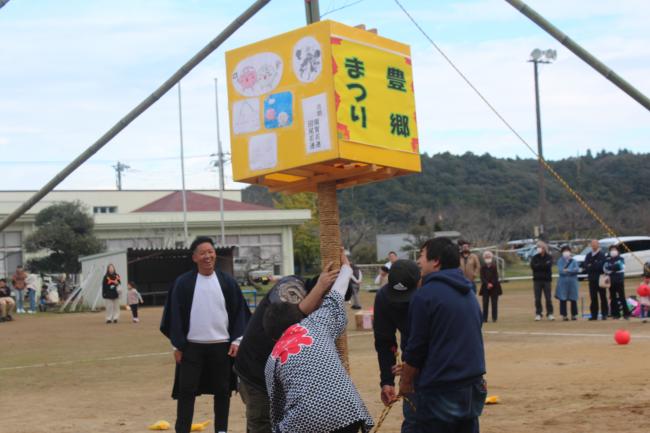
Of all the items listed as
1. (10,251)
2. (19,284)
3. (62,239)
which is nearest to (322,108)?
(19,284)

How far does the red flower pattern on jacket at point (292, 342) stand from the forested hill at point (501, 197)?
186 ft

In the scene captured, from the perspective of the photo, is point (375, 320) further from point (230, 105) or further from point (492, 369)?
point (492, 369)

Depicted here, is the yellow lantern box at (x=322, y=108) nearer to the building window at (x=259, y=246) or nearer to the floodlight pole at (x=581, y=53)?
the floodlight pole at (x=581, y=53)

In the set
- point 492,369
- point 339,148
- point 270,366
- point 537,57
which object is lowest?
point 492,369

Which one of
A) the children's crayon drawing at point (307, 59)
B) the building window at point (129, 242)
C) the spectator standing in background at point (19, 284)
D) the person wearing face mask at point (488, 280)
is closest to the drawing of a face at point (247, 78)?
the children's crayon drawing at point (307, 59)

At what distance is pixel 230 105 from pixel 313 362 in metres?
2.90

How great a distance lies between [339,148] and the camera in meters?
6.53

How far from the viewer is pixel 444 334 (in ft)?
17.6

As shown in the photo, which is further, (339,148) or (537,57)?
(537,57)

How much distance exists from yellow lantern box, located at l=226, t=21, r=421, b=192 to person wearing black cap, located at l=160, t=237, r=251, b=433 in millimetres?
1156

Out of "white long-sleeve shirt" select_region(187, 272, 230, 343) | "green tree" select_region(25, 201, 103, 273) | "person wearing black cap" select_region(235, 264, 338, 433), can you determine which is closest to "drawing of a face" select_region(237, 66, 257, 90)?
"person wearing black cap" select_region(235, 264, 338, 433)

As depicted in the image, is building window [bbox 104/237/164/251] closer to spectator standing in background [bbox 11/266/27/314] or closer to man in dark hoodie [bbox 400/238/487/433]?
spectator standing in background [bbox 11/266/27/314]

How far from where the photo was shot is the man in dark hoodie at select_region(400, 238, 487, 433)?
17.5ft

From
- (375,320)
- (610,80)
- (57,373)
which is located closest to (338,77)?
(375,320)
